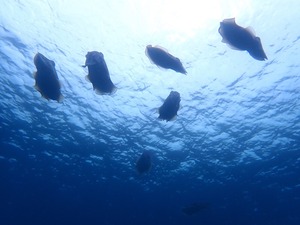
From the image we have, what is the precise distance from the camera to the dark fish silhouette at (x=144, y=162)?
895cm

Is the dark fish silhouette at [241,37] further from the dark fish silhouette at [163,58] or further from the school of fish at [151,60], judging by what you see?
the dark fish silhouette at [163,58]

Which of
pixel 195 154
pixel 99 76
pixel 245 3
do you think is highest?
pixel 195 154

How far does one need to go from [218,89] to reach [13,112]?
41.9 ft

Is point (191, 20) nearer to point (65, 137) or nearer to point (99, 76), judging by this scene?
point (99, 76)

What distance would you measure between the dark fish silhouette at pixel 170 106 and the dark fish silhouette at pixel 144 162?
250 cm

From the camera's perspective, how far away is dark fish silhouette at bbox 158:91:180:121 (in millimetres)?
6293

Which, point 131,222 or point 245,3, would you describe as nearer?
point 245,3

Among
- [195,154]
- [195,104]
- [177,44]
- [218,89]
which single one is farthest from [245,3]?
[195,154]

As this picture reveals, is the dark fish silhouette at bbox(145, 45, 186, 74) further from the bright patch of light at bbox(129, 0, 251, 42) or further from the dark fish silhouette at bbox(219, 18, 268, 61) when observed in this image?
the bright patch of light at bbox(129, 0, 251, 42)

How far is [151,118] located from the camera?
16391 millimetres

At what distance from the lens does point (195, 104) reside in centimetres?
1484

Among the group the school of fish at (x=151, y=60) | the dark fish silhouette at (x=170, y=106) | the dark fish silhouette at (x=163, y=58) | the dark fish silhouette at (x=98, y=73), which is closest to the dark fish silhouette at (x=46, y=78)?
the school of fish at (x=151, y=60)

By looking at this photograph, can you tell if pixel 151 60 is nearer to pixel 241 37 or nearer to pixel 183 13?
pixel 241 37

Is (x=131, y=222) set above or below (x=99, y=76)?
above
